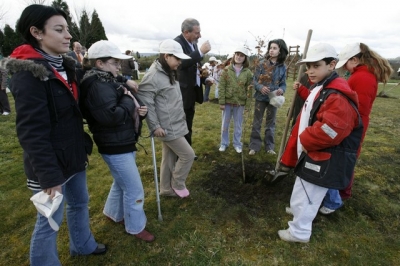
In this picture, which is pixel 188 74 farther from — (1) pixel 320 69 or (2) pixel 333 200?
(2) pixel 333 200

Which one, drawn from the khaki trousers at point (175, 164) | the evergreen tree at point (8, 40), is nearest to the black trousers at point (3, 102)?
the khaki trousers at point (175, 164)

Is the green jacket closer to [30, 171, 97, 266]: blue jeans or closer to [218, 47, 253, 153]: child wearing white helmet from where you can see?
[218, 47, 253, 153]: child wearing white helmet

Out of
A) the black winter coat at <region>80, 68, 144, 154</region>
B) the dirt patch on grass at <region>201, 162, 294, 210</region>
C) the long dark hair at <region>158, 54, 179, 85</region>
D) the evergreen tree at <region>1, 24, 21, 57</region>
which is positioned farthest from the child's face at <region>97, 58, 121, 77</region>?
the evergreen tree at <region>1, 24, 21, 57</region>

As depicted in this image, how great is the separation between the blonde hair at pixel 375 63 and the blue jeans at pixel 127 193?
2765 mm

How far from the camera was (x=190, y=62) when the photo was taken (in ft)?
11.9

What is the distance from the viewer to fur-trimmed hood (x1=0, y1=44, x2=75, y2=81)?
156 cm

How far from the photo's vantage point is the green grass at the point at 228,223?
261 centimetres

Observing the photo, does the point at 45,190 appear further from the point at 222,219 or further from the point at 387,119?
the point at 387,119

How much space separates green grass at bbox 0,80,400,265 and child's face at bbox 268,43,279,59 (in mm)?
1955

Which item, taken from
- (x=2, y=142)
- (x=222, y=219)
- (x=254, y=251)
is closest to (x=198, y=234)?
(x=222, y=219)

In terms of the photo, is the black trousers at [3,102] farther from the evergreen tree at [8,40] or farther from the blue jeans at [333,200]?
the evergreen tree at [8,40]

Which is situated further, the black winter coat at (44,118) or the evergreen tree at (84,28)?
the evergreen tree at (84,28)

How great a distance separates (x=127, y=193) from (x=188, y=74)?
2193mm

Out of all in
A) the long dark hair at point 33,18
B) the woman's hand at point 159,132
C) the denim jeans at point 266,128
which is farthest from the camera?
the denim jeans at point 266,128
